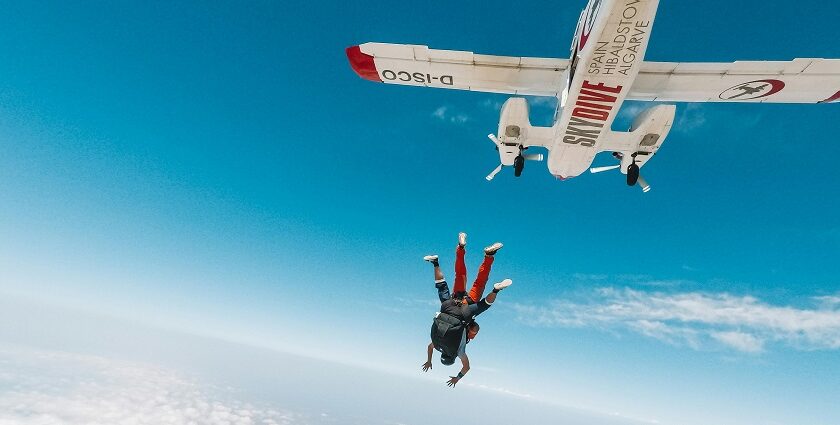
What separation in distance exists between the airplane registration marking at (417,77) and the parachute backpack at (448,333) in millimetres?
8303

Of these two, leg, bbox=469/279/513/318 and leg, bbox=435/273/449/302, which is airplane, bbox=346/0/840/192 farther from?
leg, bbox=435/273/449/302

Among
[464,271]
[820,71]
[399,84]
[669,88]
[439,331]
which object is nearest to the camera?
[439,331]

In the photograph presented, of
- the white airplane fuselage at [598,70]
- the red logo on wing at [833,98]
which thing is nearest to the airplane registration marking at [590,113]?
the white airplane fuselage at [598,70]

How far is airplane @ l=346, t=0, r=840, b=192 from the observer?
9070 millimetres

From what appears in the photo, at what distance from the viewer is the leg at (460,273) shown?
6.57m

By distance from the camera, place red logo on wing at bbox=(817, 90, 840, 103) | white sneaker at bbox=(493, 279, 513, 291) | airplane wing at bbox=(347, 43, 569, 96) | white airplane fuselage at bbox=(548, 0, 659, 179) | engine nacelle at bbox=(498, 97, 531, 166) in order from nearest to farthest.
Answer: white sneaker at bbox=(493, 279, 513, 291)
white airplane fuselage at bbox=(548, 0, 659, 179)
red logo on wing at bbox=(817, 90, 840, 103)
airplane wing at bbox=(347, 43, 569, 96)
engine nacelle at bbox=(498, 97, 531, 166)

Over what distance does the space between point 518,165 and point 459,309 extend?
26.3ft

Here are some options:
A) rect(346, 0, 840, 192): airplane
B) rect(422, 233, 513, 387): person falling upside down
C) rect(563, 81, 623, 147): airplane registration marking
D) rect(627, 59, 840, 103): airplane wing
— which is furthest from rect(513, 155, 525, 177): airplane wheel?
rect(422, 233, 513, 387): person falling upside down

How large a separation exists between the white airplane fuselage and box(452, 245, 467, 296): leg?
557 cm

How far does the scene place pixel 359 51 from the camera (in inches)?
476

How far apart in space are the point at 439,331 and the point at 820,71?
12391 mm

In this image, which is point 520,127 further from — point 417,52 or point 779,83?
point 779,83

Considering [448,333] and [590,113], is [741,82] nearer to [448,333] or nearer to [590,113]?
[590,113]

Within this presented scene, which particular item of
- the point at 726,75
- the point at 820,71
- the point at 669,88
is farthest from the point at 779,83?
the point at 669,88
